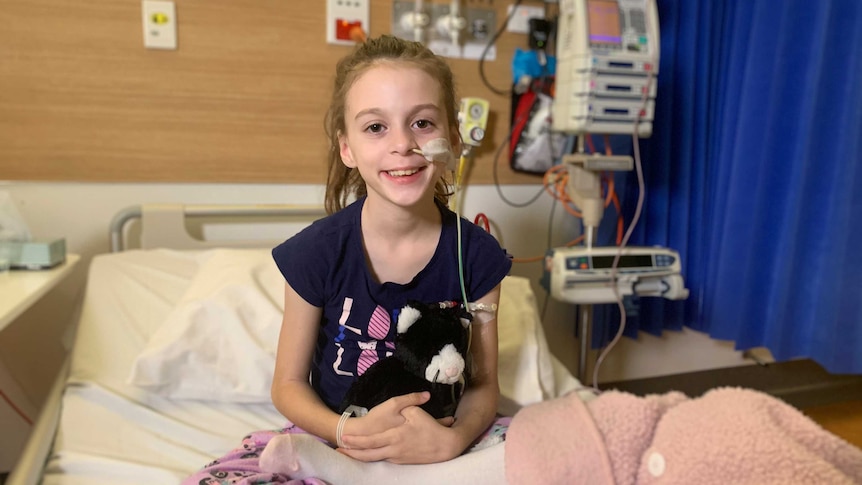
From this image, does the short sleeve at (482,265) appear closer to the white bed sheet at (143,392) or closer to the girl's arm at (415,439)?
the girl's arm at (415,439)

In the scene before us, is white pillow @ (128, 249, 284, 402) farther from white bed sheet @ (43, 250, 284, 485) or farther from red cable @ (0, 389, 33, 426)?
red cable @ (0, 389, 33, 426)

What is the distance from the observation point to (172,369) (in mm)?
1174

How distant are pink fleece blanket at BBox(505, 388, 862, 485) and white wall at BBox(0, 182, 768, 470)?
1.13 m

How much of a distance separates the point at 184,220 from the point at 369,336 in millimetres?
917

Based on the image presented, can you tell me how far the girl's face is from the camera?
2.80 feet

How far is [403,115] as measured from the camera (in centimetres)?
86

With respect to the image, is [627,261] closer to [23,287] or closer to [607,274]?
[607,274]

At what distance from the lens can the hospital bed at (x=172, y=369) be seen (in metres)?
1.04

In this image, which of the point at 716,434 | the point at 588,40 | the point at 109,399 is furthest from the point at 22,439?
the point at 588,40

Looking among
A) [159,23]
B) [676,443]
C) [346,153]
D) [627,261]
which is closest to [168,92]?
[159,23]

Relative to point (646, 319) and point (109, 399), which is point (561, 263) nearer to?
point (646, 319)

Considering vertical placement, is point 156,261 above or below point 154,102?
below

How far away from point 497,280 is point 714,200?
122cm

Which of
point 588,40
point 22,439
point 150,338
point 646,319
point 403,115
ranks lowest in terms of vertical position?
point 22,439
